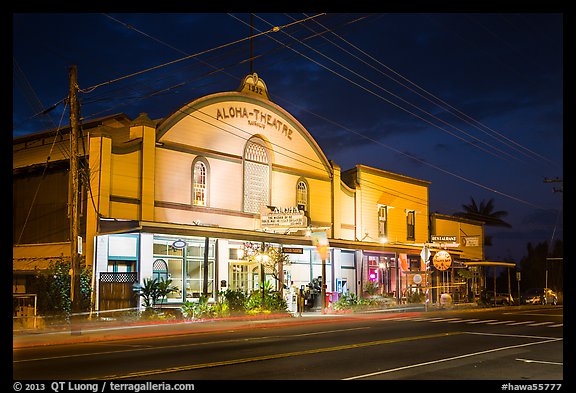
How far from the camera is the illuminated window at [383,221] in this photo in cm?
4438

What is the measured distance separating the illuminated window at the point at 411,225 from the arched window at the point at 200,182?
2012 centimetres

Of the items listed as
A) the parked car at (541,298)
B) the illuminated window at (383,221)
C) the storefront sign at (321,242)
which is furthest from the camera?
the parked car at (541,298)

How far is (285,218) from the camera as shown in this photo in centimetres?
3291

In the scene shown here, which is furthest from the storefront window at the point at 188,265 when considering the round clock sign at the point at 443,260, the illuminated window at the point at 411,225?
the illuminated window at the point at 411,225

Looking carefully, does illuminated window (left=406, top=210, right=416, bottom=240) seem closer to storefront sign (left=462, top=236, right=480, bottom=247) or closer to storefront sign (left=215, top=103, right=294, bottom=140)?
storefront sign (left=462, top=236, right=480, bottom=247)

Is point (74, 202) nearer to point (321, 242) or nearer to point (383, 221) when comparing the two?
point (321, 242)

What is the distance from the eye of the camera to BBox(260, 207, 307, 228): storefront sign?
106 ft

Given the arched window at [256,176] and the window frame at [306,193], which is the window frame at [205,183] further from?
the window frame at [306,193]

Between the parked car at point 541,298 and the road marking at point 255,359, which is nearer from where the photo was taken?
the road marking at point 255,359

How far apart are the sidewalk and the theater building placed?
2110 millimetres

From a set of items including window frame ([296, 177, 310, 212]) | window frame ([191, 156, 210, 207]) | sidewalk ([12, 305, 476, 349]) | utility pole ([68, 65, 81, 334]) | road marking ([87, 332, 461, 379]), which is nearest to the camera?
road marking ([87, 332, 461, 379])

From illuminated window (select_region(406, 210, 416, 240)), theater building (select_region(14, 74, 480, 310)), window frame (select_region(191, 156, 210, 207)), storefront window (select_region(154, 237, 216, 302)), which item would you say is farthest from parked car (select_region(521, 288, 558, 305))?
window frame (select_region(191, 156, 210, 207))

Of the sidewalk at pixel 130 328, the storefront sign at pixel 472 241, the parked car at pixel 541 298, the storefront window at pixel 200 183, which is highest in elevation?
the storefront window at pixel 200 183
